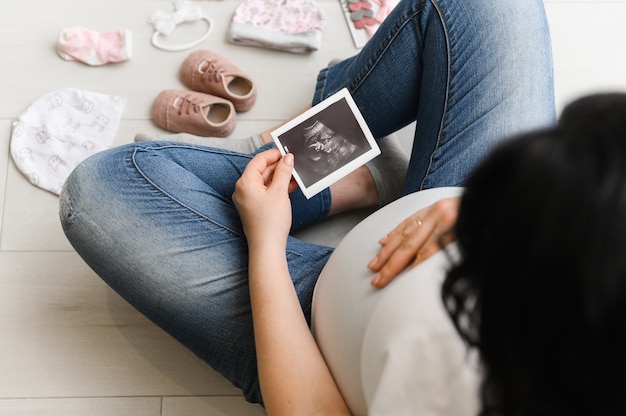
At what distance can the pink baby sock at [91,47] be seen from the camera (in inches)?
56.2

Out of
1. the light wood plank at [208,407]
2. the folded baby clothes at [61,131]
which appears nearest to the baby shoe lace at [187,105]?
the folded baby clothes at [61,131]

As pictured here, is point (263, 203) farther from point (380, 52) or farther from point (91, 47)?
point (91, 47)

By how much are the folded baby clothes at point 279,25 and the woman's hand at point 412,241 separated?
2.64 ft

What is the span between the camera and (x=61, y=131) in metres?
1.39

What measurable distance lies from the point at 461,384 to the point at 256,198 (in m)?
0.45

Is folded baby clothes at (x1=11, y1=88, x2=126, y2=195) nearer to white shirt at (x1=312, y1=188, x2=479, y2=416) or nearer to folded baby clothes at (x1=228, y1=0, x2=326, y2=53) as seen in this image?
folded baby clothes at (x1=228, y1=0, x2=326, y2=53)

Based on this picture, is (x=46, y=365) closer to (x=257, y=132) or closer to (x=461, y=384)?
(x=257, y=132)

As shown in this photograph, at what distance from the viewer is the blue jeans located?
3.15 feet

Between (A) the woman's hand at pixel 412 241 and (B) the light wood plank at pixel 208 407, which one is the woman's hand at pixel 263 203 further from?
(B) the light wood plank at pixel 208 407

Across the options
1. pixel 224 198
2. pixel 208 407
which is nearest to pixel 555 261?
pixel 224 198

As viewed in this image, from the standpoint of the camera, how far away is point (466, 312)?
0.51 m

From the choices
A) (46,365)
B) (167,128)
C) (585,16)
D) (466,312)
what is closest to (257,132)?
(167,128)

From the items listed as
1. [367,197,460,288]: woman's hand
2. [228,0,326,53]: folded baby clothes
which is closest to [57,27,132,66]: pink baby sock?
[228,0,326,53]: folded baby clothes

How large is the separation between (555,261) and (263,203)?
1.93 feet
